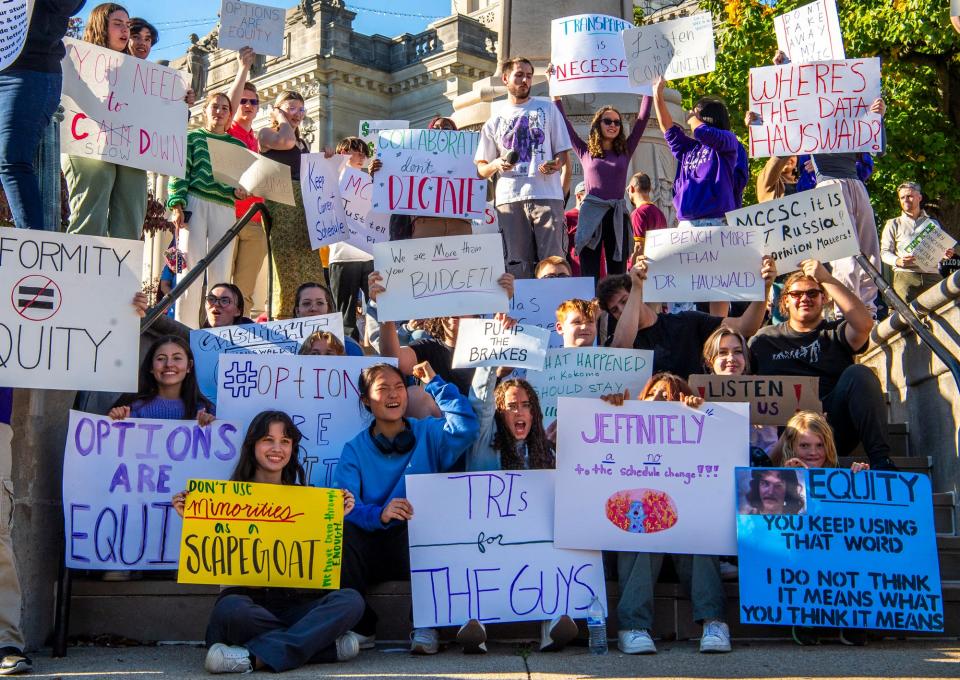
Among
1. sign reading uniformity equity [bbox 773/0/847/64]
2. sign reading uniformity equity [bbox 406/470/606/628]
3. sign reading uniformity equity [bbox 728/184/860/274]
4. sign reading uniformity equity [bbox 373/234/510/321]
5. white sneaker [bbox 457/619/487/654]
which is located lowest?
white sneaker [bbox 457/619/487/654]

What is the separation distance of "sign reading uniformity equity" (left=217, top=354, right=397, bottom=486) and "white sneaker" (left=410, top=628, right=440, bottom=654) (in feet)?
4.38

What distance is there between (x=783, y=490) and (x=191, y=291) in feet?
18.5

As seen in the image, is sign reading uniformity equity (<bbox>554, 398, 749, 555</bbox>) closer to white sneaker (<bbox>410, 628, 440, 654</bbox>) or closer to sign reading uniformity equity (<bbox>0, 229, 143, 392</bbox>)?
white sneaker (<bbox>410, 628, 440, 654</bbox>)

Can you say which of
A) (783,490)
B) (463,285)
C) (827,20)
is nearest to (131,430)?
(463,285)

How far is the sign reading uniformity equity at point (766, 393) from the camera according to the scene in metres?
7.07

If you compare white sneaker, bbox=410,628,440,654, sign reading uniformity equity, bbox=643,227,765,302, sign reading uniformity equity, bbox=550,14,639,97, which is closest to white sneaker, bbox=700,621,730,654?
white sneaker, bbox=410,628,440,654

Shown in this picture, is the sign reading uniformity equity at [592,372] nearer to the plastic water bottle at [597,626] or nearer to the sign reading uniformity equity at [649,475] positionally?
the sign reading uniformity equity at [649,475]

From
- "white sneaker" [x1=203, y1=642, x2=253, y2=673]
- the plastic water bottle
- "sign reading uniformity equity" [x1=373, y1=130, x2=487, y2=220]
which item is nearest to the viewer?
"white sneaker" [x1=203, y1=642, x2=253, y2=673]

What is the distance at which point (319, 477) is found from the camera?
23.1 feet

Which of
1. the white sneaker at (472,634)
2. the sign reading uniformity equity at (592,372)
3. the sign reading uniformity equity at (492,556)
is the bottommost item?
the white sneaker at (472,634)

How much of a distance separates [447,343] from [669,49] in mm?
3220

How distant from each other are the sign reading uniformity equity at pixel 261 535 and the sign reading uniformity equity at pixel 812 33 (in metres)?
5.13

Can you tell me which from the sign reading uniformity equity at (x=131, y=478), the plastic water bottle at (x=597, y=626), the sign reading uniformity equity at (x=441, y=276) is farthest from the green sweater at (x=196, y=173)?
the plastic water bottle at (x=597, y=626)

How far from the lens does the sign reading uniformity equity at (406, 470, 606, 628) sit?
19.6 ft
